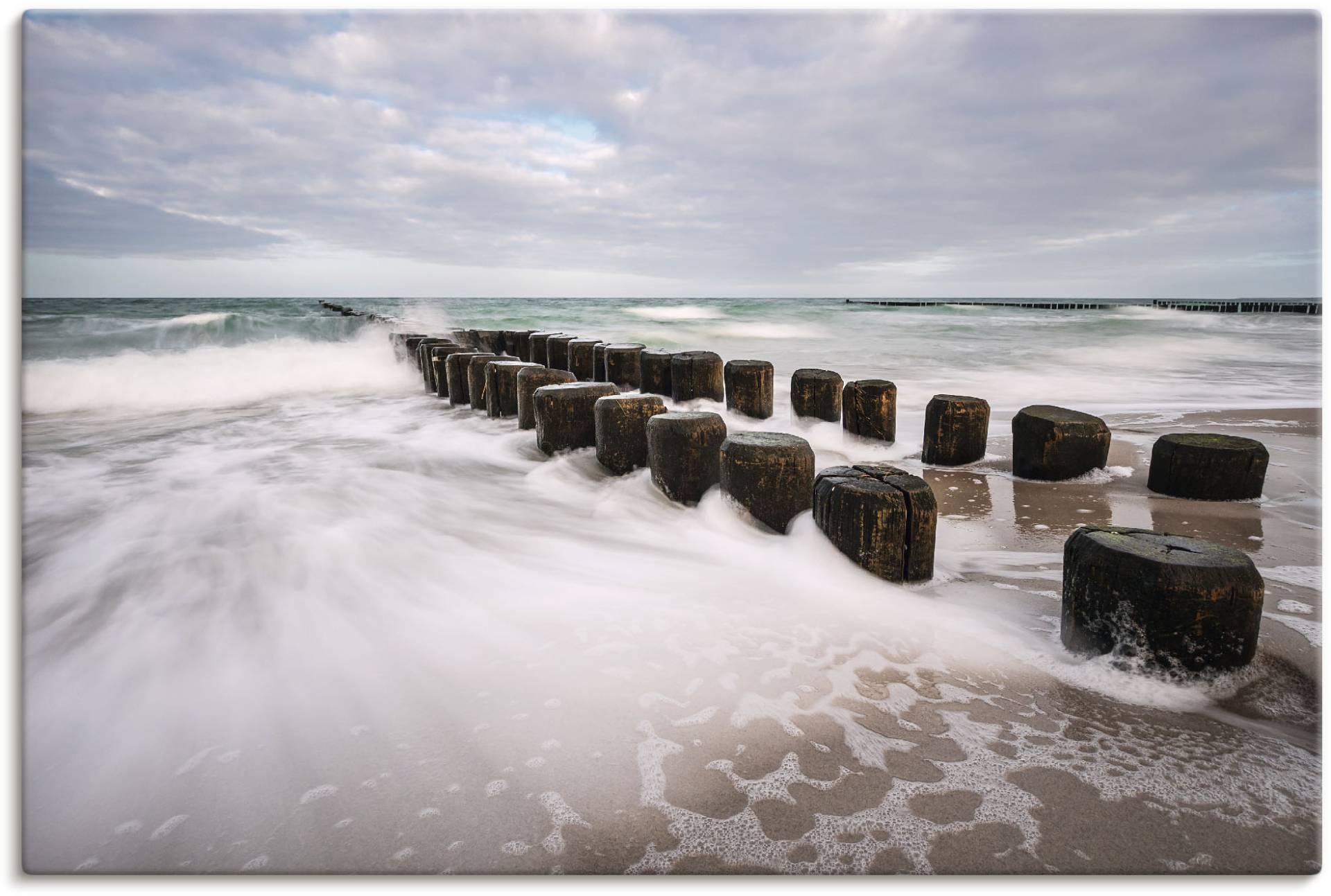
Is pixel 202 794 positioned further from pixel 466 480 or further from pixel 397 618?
pixel 466 480

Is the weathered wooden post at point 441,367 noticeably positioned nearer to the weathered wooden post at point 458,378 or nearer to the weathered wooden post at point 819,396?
the weathered wooden post at point 458,378

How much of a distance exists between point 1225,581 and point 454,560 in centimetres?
242

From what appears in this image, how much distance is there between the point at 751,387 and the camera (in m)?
5.23

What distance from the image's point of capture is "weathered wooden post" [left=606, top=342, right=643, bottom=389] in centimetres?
615

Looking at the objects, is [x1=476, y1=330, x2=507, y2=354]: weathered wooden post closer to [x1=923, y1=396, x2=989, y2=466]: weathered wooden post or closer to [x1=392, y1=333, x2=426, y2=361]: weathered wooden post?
[x1=392, y1=333, x2=426, y2=361]: weathered wooden post

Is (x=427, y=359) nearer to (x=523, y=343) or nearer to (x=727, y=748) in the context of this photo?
(x=523, y=343)

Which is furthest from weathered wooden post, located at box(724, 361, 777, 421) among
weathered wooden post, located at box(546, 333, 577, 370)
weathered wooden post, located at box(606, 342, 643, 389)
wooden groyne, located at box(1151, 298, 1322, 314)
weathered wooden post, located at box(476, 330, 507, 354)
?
wooden groyne, located at box(1151, 298, 1322, 314)

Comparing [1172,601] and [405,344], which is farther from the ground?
[405,344]

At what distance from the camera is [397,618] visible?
7.27ft

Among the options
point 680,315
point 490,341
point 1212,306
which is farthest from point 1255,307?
point 490,341

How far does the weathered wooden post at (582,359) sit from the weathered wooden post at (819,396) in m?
2.50

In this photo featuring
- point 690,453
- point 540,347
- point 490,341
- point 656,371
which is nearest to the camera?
point 690,453

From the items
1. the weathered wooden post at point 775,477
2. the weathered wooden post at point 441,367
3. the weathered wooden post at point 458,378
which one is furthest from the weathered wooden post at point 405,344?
the weathered wooden post at point 775,477

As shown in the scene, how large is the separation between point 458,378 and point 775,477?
4.71m
